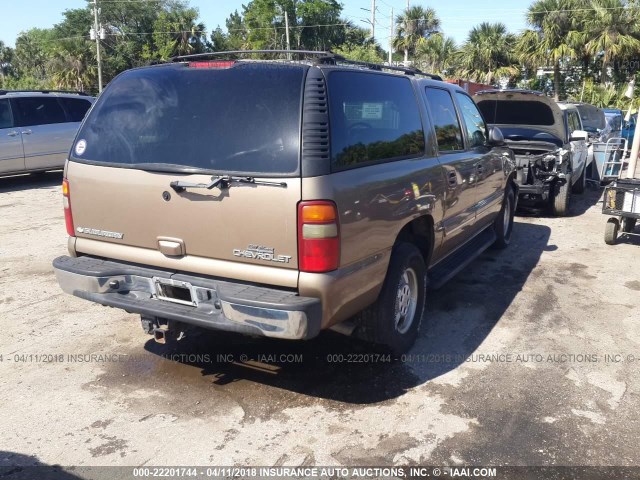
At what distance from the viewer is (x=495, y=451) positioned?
312cm

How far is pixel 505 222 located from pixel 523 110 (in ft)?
11.8

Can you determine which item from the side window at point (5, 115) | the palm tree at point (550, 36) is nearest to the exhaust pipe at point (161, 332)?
the side window at point (5, 115)

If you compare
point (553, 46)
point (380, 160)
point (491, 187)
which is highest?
point (553, 46)

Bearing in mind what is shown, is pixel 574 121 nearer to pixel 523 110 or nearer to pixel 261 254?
pixel 523 110

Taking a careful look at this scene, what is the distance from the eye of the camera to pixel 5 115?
36.7ft

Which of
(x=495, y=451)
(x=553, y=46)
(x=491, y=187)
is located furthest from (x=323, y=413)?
(x=553, y=46)

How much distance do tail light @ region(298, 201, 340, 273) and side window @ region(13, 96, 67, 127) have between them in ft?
34.5

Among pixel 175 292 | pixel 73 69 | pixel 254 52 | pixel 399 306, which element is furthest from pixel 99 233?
pixel 73 69

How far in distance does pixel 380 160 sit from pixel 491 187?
9.07 ft

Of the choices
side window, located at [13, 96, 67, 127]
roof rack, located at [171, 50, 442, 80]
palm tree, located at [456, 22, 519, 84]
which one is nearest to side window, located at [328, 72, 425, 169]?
roof rack, located at [171, 50, 442, 80]

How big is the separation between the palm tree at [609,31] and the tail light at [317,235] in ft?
104

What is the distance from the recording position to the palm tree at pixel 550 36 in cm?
3100

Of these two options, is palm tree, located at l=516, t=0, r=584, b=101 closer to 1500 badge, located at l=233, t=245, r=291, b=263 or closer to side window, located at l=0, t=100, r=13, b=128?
side window, located at l=0, t=100, r=13, b=128

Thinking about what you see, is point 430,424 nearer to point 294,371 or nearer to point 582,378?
point 294,371
